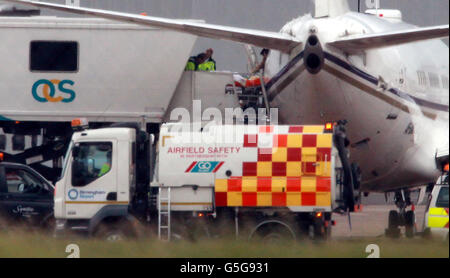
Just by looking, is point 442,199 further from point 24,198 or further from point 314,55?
point 24,198

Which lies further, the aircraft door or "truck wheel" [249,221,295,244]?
the aircraft door

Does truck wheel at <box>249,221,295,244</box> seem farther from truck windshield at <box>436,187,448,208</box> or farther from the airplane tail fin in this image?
truck windshield at <box>436,187,448,208</box>

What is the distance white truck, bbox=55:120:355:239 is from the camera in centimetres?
1580

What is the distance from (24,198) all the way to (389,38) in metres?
7.52

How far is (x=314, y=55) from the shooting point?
17.0 metres

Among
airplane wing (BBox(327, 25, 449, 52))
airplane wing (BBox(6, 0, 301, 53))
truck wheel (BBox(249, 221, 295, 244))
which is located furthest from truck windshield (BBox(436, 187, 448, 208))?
truck wheel (BBox(249, 221, 295, 244))

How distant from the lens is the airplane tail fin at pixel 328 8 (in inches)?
707

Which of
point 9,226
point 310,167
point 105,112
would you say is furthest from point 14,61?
point 310,167

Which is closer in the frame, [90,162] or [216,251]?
[216,251]

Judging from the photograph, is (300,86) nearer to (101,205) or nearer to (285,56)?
(285,56)

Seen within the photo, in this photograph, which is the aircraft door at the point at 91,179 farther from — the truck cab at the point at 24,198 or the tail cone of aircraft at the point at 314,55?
the tail cone of aircraft at the point at 314,55

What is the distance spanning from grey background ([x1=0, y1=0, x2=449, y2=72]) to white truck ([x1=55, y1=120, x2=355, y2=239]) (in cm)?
339

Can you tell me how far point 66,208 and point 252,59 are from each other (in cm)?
596

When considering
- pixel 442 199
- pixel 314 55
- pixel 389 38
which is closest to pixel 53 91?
pixel 314 55
